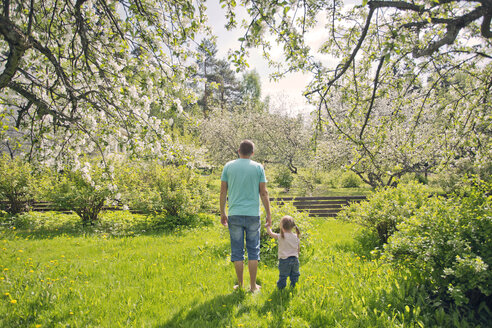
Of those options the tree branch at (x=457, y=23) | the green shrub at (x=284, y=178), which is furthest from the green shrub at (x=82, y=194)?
the green shrub at (x=284, y=178)

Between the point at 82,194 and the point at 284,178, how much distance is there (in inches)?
500

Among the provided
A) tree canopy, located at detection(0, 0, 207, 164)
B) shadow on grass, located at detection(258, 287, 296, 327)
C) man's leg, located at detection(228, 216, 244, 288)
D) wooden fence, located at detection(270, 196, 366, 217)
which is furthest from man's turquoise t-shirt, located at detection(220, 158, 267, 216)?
wooden fence, located at detection(270, 196, 366, 217)

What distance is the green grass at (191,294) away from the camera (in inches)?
117

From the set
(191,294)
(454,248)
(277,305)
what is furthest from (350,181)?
(191,294)

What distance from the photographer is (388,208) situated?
6.02 m

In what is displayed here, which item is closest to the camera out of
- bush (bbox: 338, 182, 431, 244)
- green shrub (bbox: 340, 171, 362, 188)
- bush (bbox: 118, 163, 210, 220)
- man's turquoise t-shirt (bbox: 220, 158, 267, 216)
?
man's turquoise t-shirt (bbox: 220, 158, 267, 216)

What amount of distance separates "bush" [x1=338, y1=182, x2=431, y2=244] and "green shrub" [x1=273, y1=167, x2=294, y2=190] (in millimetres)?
11972

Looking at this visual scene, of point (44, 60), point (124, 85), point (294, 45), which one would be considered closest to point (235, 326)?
point (294, 45)

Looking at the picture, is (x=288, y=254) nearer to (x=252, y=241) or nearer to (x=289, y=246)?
(x=289, y=246)

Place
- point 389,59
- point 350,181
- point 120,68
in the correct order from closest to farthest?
point 389,59, point 120,68, point 350,181

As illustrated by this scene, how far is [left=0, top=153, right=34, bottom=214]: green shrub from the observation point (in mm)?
10041

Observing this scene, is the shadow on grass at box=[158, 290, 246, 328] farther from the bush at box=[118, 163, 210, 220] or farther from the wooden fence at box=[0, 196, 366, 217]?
the wooden fence at box=[0, 196, 366, 217]

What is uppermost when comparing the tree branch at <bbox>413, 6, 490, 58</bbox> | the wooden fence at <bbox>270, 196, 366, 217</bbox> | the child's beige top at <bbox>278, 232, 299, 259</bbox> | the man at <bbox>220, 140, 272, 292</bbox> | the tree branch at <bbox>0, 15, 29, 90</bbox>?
the tree branch at <bbox>413, 6, 490, 58</bbox>

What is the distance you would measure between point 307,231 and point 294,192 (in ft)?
36.4
